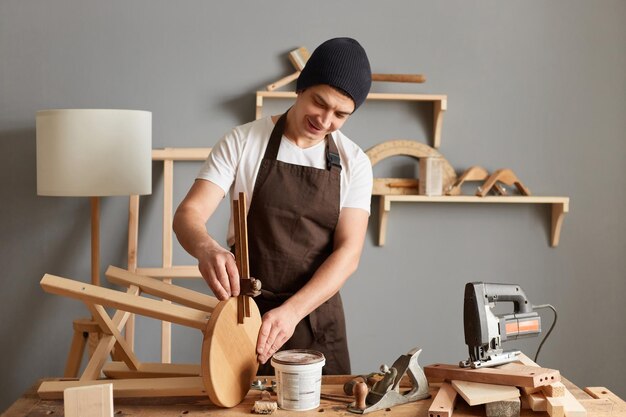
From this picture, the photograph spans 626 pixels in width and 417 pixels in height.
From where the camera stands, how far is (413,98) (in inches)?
144

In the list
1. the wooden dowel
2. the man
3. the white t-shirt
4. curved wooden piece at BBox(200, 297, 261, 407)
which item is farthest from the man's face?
the wooden dowel

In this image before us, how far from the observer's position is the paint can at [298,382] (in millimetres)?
1873

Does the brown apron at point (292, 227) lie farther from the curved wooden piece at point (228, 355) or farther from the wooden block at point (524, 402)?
the wooden block at point (524, 402)

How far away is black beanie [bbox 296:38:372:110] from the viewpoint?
2264mm

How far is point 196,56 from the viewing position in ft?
12.1

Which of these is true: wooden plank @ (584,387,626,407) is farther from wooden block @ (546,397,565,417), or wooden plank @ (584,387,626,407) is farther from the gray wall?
the gray wall

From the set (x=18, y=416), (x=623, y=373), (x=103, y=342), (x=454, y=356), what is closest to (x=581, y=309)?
(x=623, y=373)

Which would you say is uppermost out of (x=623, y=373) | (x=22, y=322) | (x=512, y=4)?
(x=512, y=4)

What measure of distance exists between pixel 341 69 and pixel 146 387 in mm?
1085

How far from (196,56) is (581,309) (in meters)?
2.40

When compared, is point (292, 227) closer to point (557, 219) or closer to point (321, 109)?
point (321, 109)

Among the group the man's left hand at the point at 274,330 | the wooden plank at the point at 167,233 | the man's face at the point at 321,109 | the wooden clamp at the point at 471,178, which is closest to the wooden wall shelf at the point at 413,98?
the wooden clamp at the point at 471,178

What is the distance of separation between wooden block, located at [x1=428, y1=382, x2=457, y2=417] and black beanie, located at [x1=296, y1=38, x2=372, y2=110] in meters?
0.92

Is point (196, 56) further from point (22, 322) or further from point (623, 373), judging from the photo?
point (623, 373)
